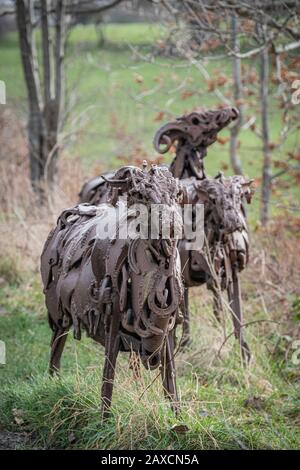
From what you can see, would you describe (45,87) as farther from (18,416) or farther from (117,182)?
(117,182)

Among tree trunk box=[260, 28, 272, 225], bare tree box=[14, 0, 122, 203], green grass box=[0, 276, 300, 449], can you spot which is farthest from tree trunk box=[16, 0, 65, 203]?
green grass box=[0, 276, 300, 449]

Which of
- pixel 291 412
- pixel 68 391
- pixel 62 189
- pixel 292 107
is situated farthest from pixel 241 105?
pixel 68 391

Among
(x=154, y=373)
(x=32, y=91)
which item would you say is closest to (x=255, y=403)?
(x=154, y=373)

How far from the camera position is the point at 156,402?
5.55m

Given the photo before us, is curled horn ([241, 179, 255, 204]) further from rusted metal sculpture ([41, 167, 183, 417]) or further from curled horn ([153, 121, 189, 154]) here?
rusted metal sculpture ([41, 167, 183, 417])

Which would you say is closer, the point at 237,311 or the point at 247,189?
the point at 247,189

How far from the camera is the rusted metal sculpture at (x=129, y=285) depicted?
5.11 metres

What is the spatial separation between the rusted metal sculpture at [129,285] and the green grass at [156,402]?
0.65 feet

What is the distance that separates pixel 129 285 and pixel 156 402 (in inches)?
33.4

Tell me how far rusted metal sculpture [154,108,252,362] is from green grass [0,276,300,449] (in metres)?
0.32

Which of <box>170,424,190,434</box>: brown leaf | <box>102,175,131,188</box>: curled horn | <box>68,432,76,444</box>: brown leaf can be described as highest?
<box>102,175,131,188</box>: curled horn

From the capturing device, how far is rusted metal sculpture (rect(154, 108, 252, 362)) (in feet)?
23.1

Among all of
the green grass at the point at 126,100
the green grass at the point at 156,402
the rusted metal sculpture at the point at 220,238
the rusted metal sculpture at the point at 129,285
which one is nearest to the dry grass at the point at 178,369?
the green grass at the point at 156,402

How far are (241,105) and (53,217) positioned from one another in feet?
10.6
